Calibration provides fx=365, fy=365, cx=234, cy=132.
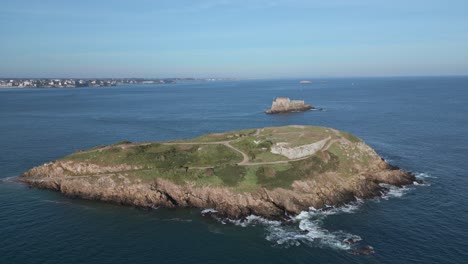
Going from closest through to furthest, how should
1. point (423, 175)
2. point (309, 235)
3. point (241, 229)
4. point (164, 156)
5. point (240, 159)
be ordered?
point (309, 235), point (241, 229), point (240, 159), point (423, 175), point (164, 156)

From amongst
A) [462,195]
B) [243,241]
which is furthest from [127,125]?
[462,195]

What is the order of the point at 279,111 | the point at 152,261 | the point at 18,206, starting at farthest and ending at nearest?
the point at 279,111
the point at 18,206
the point at 152,261

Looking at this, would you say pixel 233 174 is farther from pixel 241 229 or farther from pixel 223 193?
pixel 241 229

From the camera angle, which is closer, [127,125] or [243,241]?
[243,241]

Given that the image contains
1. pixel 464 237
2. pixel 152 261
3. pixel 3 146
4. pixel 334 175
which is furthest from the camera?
pixel 3 146

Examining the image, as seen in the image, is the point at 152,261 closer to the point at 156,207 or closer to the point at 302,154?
the point at 156,207

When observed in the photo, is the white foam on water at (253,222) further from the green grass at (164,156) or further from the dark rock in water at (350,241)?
the green grass at (164,156)

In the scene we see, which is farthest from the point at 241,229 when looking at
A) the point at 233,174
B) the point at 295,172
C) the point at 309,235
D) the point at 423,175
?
the point at 423,175

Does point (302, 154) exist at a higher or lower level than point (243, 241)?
higher
